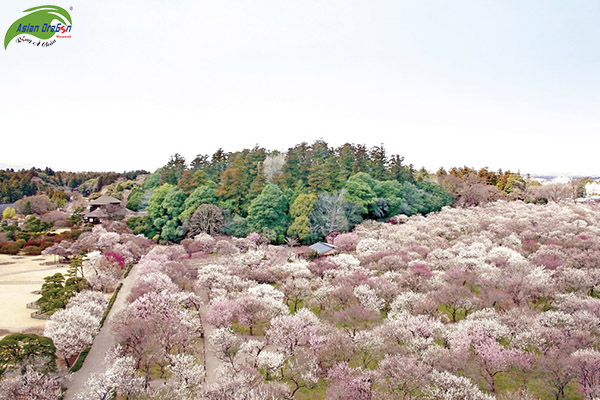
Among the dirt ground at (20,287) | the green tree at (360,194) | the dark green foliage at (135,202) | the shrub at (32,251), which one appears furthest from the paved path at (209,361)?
the dark green foliage at (135,202)

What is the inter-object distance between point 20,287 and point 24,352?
20.2 metres

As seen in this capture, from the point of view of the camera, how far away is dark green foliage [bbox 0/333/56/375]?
1348cm

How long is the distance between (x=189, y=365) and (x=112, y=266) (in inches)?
781

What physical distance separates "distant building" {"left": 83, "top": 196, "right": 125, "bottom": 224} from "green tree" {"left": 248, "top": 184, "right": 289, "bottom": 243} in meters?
28.1

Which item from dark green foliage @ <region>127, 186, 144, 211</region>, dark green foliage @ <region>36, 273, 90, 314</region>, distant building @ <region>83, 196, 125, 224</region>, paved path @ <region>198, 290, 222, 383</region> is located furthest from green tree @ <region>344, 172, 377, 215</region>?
dark green foliage @ <region>127, 186, 144, 211</region>

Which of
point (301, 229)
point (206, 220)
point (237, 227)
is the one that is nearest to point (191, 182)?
point (206, 220)

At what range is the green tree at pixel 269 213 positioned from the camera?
41.3 m

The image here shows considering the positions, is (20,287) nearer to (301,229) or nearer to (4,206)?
(301,229)

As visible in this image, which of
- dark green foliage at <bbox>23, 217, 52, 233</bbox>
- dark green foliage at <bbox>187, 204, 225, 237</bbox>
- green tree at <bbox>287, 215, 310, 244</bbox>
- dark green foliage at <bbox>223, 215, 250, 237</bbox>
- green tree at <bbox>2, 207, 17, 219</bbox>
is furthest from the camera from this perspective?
green tree at <bbox>2, 207, 17, 219</bbox>

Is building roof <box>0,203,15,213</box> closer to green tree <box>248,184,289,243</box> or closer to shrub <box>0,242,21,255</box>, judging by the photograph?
shrub <box>0,242,21,255</box>

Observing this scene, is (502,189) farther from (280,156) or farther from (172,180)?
(172,180)

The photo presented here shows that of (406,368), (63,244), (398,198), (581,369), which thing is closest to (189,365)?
(406,368)

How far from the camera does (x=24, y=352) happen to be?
45.0 ft

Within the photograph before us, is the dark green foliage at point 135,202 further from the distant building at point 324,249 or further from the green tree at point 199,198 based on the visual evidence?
the distant building at point 324,249
